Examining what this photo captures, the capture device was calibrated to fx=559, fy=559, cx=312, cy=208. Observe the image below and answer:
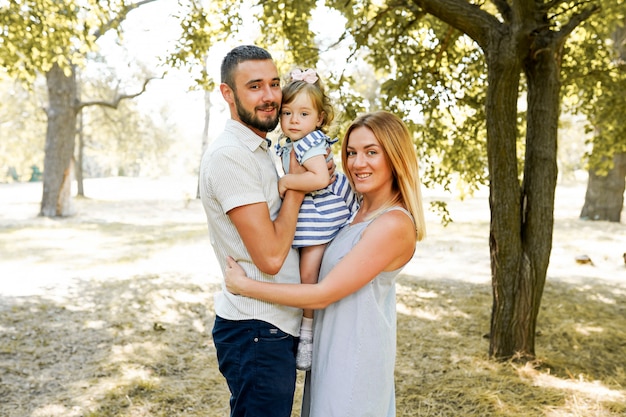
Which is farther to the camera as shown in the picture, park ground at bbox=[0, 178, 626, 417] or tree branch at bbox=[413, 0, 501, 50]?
tree branch at bbox=[413, 0, 501, 50]

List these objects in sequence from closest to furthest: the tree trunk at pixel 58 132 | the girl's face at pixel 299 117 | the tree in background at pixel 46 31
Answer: the girl's face at pixel 299 117 < the tree in background at pixel 46 31 < the tree trunk at pixel 58 132

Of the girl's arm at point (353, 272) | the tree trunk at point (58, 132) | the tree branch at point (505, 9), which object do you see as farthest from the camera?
the tree trunk at point (58, 132)

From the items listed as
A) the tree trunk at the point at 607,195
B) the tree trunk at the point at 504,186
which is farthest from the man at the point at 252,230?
the tree trunk at the point at 607,195

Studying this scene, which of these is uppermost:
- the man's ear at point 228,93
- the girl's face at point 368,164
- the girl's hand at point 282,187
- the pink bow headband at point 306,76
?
the pink bow headband at point 306,76

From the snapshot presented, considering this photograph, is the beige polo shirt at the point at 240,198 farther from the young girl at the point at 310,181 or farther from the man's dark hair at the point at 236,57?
the man's dark hair at the point at 236,57

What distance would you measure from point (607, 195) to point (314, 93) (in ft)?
49.5

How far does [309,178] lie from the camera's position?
2236mm

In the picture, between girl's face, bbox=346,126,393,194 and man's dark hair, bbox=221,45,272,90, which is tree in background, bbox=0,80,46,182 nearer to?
man's dark hair, bbox=221,45,272,90

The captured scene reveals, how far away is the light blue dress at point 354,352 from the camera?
2.13 m

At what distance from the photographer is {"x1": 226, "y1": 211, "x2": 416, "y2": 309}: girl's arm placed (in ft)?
6.75

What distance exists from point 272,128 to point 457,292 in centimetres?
610

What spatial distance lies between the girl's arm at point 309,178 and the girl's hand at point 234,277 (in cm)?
34

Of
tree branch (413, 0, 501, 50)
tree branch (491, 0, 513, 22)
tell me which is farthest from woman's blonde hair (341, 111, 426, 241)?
tree branch (491, 0, 513, 22)

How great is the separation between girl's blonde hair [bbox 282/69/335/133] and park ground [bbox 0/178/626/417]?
265 centimetres
